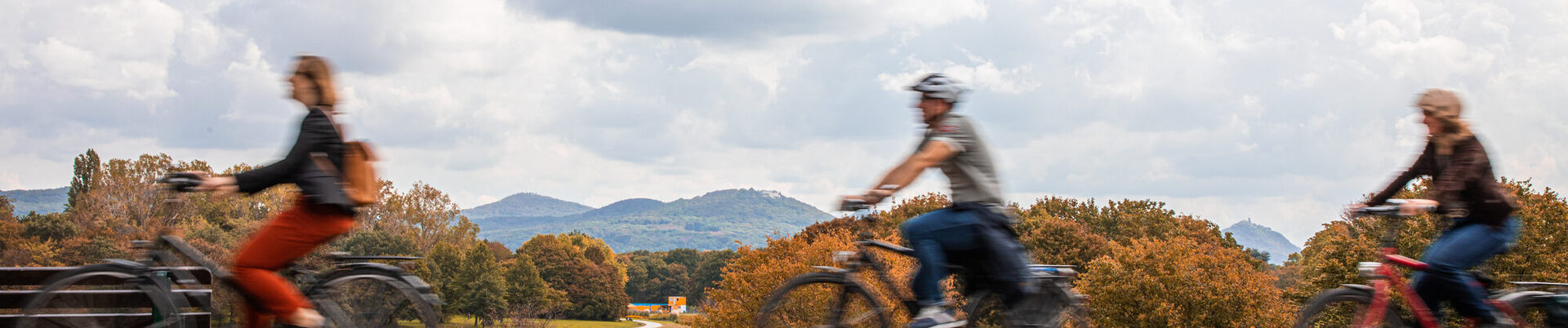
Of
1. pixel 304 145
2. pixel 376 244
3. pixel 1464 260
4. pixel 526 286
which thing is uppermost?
pixel 376 244

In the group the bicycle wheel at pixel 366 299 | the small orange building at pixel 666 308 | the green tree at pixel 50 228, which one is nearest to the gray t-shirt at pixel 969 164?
the bicycle wheel at pixel 366 299

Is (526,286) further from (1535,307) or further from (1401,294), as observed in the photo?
(1535,307)

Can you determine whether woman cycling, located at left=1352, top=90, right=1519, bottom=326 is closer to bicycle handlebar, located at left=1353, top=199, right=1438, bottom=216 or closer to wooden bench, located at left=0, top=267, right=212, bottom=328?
bicycle handlebar, located at left=1353, top=199, right=1438, bottom=216

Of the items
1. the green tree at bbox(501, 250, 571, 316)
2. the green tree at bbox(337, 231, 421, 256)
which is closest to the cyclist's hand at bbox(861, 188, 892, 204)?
the green tree at bbox(337, 231, 421, 256)

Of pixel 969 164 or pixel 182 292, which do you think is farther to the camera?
pixel 182 292

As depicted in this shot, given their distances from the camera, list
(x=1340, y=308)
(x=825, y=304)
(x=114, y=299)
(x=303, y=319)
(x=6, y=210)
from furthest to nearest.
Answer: (x=6, y=210) < (x=114, y=299) < (x=1340, y=308) < (x=825, y=304) < (x=303, y=319)

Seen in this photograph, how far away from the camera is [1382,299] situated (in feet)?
20.7

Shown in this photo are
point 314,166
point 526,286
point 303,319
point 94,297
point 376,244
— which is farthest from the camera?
point 526,286

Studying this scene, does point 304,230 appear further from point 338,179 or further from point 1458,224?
point 1458,224

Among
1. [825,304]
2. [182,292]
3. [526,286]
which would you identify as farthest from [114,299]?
[526,286]

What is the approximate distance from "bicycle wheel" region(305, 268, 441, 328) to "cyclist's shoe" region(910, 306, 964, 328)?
2793 millimetres

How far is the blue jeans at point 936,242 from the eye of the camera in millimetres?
5543

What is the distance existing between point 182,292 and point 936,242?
463 cm

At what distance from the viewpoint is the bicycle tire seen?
248 inches
